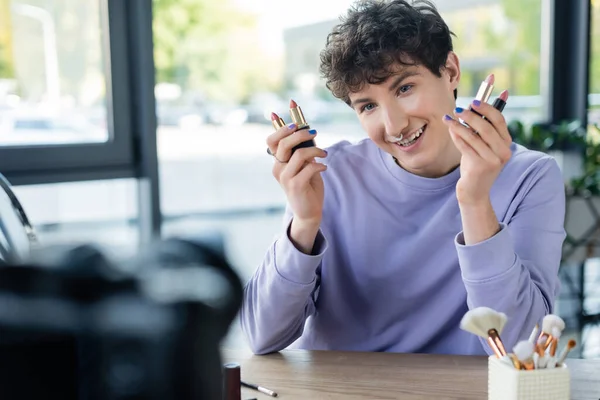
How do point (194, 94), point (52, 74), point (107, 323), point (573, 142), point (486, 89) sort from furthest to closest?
1. point (573, 142)
2. point (194, 94)
3. point (52, 74)
4. point (486, 89)
5. point (107, 323)

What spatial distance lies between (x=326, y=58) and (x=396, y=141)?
0.21 m

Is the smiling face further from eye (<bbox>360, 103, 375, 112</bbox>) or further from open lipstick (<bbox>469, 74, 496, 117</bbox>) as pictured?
open lipstick (<bbox>469, 74, 496, 117</bbox>)

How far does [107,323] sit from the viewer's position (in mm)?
326

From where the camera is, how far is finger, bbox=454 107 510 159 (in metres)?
1.05

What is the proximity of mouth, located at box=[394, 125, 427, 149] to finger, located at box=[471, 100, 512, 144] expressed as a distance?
263 mm

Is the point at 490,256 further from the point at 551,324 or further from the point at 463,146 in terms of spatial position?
the point at 551,324

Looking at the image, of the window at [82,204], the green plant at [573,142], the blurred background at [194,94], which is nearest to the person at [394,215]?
the blurred background at [194,94]

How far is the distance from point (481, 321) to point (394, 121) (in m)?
0.56

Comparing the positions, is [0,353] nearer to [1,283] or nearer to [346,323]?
[1,283]

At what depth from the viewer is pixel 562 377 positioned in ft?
2.56

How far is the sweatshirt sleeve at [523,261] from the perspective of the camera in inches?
42.0

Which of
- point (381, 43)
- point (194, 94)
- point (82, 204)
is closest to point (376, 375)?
point (381, 43)

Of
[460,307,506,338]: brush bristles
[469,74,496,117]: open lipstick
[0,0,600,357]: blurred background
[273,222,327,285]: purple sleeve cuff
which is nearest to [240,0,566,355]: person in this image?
[273,222,327,285]: purple sleeve cuff

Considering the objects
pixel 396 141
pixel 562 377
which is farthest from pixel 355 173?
pixel 562 377
